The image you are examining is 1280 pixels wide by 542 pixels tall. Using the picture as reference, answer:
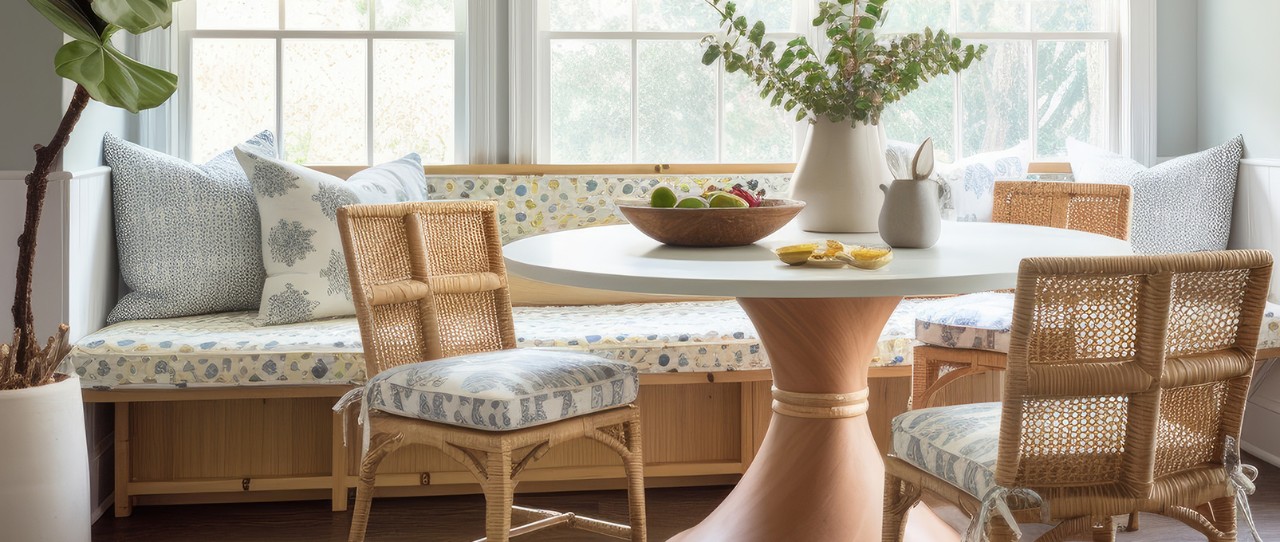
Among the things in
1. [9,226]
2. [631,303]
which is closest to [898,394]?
[631,303]

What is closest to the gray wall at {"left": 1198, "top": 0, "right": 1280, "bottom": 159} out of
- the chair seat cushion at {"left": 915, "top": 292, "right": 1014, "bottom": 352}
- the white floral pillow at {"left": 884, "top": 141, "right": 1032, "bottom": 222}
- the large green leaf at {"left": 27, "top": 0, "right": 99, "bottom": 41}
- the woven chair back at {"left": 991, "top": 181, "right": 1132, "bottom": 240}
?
the white floral pillow at {"left": 884, "top": 141, "right": 1032, "bottom": 222}

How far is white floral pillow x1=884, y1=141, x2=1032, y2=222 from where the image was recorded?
3.64 meters

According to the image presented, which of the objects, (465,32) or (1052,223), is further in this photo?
(465,32)

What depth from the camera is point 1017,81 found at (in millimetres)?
3969

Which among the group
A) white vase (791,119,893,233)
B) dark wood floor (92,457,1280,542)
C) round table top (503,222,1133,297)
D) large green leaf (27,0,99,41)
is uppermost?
large green leaf (27,0,99,41)

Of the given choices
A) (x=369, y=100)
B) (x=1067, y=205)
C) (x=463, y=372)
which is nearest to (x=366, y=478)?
(x=463, y=372)

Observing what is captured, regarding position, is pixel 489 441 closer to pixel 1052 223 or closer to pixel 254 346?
pixel 254 346

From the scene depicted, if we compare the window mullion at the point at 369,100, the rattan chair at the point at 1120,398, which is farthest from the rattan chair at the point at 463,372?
the window mullion at the point at 369,100

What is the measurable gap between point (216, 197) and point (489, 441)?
1.68 m

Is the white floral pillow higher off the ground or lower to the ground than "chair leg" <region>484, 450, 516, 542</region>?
higher

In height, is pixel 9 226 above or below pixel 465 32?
below

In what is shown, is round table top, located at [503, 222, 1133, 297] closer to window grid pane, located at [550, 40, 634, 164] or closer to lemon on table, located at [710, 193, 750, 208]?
lemon on table, located at [710, 193, 750, 208]

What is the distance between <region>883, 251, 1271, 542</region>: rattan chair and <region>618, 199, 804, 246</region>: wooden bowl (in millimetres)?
607

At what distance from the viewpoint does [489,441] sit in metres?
2.04
